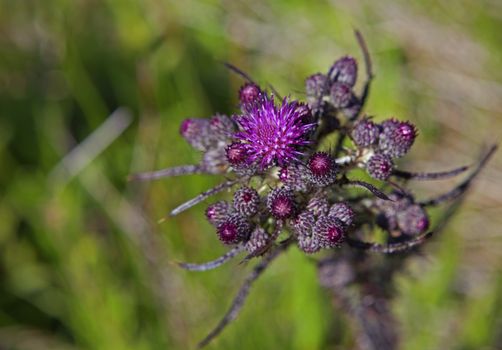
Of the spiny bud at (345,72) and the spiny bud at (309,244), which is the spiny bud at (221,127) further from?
the spiny bud at (309,244)

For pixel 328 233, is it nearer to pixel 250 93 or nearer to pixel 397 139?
pixel 397 139

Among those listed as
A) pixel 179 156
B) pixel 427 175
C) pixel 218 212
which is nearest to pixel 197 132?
pixel 218 212

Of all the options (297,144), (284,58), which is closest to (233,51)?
(284,58)

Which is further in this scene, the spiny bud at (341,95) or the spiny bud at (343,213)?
the spiny bud at (341,95)

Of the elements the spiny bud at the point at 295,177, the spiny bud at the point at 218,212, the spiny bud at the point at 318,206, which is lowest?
the spiny bud at the point at 218,212

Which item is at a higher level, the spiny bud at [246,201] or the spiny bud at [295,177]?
the spiny bud at [295,177]

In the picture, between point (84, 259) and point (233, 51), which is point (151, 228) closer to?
point (84, 259)

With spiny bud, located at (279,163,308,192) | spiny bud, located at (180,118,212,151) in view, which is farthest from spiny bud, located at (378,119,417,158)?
spiny bud, located at (180,118,212,151)

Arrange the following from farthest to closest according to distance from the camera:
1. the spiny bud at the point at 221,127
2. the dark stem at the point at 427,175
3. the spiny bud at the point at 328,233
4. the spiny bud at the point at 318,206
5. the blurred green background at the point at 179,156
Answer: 1. the blurred green background at the point at 179,156
2. the spiny bud at the point at 221,127
3. the dark stem at the point at 427,175
4. the spiny bud at the point at 318,206
5. the spiny bud at the point at 328,233


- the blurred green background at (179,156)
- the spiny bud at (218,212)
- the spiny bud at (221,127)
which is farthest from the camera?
the blurred green background at (179,156)

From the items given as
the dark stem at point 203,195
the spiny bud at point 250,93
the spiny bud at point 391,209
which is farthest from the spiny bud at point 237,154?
the spiny bud at point 391,209
